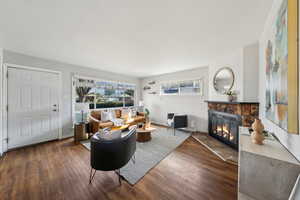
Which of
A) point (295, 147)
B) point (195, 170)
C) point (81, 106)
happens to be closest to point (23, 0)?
point (81, 106)

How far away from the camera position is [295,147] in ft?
3.22

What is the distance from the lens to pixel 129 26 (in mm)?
1805

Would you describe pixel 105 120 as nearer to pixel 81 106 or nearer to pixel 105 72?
pixel 81 106

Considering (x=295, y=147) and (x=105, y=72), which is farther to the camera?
(x=105, y=72)

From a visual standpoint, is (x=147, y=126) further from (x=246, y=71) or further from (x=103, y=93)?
(x=246, y=71)

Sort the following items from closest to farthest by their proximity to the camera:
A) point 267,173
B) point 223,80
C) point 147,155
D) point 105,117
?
point 267,173
point 147,155
point 223,80
point 105,117

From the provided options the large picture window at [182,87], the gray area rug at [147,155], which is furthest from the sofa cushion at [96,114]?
the large picture window at [182,87]

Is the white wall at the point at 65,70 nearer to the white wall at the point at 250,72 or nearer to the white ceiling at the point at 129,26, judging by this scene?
the white ceiling at the point at 129,26

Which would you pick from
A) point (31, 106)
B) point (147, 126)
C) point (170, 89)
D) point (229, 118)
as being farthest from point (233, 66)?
point (31, 106)

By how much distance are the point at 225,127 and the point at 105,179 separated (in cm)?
306

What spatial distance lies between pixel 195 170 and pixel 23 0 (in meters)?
A: 3.42

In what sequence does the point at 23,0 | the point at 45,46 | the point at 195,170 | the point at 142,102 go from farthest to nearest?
the point at 142,102, the point at 45,46, the point at 195,170, the point at 23,0

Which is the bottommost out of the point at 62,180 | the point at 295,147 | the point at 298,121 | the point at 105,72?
the point at 62,180

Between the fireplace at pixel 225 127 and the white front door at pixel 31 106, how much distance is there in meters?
4.81
